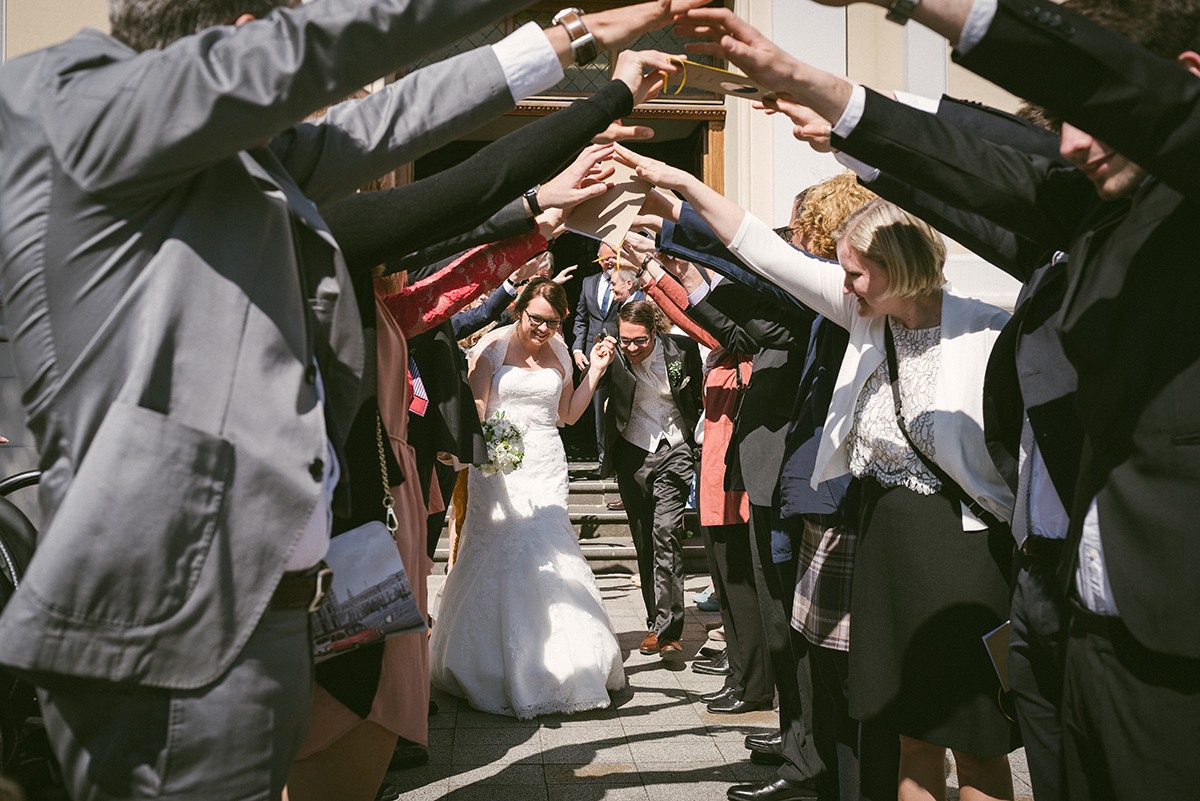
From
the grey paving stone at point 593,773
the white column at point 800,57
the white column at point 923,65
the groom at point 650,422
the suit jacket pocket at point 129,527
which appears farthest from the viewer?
the white column at point 800,57

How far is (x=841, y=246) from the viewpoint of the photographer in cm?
257

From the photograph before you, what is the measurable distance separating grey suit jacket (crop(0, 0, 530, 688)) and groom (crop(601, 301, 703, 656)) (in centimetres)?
493

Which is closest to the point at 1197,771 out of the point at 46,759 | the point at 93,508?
the point at 93,508

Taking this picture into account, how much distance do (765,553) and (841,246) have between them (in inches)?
74.5

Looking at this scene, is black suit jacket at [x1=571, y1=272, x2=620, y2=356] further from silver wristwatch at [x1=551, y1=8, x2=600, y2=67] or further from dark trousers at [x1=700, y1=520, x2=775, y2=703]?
silver wristwatch at [x1=551, y1=8, x2=600, y2=67]

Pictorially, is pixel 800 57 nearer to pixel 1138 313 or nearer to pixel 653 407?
pixel 653 407

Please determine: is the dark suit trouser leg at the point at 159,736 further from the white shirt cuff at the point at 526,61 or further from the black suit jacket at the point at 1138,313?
the black suit jacket at the point at 1138,313

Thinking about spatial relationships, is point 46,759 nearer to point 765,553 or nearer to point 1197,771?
point 765,553

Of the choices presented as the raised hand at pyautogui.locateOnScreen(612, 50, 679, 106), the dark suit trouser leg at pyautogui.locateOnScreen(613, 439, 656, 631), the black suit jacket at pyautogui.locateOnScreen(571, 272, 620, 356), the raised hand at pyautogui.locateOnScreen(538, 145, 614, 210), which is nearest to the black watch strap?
the raised hand at pyautogui.locateOnScreen(538, 145, 614, 210)

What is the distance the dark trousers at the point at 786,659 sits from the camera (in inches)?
138

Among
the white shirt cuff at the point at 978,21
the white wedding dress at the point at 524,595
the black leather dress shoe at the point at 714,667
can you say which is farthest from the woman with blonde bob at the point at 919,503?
the black leather dress shoe at the point at 714,667

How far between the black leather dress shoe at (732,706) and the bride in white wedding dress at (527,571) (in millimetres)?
581

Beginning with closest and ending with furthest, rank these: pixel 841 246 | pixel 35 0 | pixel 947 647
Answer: pixel 947 647 < pixel 841 246 < pixel 35 0

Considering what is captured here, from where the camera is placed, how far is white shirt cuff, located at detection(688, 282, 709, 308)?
362cm
